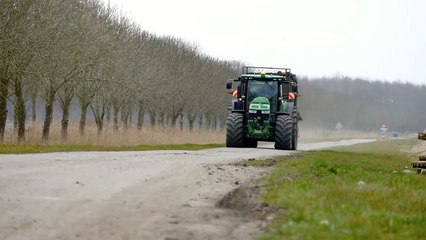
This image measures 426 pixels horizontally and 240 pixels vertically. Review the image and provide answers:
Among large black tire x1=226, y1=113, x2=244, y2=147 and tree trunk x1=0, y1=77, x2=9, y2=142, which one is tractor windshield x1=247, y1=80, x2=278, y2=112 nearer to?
large black tire x1=226, y1=113, x2=244, y2=147

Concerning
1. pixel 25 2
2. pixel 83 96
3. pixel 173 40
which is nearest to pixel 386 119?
pixel 173 40

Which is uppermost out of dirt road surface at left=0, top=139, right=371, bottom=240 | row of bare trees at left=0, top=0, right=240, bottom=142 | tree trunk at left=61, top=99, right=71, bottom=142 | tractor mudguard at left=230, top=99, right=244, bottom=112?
row of bare trees at left=0, top=0, right=240, bottom=142

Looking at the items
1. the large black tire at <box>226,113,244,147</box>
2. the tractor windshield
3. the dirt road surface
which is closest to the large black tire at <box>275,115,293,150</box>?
the tractor windshield

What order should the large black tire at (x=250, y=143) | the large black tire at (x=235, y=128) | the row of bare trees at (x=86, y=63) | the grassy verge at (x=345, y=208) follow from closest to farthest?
the grassy verge at (x=345, y=208) < the row of bare trees at (x=86, y=63) < the large black tire at (x=235, y=128) < the large black tire at (x=250, y=143)

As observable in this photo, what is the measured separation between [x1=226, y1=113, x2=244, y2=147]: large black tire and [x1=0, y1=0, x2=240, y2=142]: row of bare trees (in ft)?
27.1

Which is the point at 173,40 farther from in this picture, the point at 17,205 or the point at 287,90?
the point at 17,205

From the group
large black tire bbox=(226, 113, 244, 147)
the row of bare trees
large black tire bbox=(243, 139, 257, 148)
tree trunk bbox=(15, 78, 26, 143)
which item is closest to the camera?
the row of bare trees

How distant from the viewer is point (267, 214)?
7844 millimetres

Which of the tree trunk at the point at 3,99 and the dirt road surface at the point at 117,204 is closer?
the dirt road surface at the point at 117,204

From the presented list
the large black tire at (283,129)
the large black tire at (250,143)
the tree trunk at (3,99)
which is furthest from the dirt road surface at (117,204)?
the large black tire at (250,143)

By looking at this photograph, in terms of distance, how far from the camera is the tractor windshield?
29672 mm

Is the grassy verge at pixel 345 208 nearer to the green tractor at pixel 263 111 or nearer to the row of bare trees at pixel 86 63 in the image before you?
the green tractor at pixel 263 111

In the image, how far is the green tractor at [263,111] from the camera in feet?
94.5

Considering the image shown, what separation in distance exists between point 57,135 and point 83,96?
4.44 m
